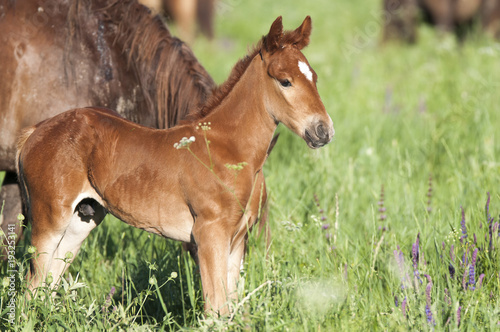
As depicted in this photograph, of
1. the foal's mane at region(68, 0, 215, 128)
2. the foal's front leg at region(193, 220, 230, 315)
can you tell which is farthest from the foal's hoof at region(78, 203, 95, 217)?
the foal's mane at region(68, 0, 215, 128)

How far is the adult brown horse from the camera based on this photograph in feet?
8.53

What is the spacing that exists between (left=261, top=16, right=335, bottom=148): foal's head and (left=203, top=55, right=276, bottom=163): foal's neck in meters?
0.05

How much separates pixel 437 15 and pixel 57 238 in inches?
373

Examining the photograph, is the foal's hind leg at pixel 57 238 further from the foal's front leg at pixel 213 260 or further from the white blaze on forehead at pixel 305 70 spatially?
the white blaze on forehead at pixel 305 70

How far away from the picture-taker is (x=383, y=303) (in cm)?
305

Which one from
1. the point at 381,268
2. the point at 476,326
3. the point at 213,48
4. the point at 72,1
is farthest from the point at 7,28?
the point at 213,48

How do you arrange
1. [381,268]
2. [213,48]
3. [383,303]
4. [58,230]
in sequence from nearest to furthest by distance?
[58,230] → [383,303] → [381,268] → [213,48]

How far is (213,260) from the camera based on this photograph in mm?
2586

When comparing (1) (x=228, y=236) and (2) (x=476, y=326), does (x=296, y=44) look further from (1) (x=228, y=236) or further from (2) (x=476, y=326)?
(2) (x=476, y=326)

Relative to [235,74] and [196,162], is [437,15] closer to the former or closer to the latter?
[235,74]

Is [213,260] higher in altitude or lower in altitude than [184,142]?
lower

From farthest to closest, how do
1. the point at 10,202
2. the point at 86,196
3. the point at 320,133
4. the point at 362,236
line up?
the point at 362,236
the point at 10,202
the point at 86,196
the point at 320,133

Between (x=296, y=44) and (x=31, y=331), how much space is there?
5.68 ft

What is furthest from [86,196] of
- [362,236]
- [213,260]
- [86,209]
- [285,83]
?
[362,236]
